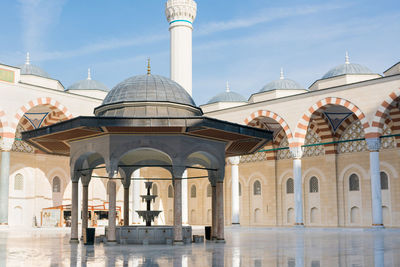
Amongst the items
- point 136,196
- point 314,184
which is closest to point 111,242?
point 136,196

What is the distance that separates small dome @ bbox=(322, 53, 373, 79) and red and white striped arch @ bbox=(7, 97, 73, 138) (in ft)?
46.3

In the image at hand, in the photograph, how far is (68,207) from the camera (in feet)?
85.0

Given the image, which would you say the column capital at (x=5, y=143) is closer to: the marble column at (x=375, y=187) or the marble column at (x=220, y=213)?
the marble column at (x=220, y=213)

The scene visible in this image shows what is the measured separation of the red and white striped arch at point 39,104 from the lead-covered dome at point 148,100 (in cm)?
A: 964

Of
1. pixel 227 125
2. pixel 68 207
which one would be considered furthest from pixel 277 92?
pixel 227 125

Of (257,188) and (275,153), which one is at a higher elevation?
(275,153)

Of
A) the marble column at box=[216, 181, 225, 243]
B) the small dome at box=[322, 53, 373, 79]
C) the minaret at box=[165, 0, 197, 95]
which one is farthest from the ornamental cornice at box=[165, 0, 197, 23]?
the marble column at box=[216, 181, 225, 243]

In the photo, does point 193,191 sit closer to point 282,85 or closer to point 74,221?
point 282,85

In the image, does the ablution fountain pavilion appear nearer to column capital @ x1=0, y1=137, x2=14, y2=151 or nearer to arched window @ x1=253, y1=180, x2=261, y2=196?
column capital @ x1=0, y1=137, x2=14, y2=151

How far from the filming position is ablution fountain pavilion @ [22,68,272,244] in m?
10.8

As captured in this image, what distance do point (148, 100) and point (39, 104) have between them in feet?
38.5

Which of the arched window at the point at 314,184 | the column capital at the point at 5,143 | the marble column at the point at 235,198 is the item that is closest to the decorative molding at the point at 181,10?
the marble column at the point at 235,198

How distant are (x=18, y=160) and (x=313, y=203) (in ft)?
50.4

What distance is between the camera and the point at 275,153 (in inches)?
1110
